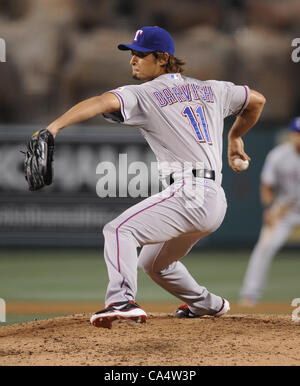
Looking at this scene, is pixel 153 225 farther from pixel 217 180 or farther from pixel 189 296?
pixel 189 296

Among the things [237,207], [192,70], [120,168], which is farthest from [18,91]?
[237,207]

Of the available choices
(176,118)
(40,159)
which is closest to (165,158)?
(176,118)

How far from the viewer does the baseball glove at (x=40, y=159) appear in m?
3.50

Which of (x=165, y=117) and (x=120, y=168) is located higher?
(x=165, y=117)

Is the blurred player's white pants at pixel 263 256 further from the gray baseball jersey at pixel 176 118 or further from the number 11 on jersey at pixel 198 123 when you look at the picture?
the number 11 on jersey at pixel 198 123

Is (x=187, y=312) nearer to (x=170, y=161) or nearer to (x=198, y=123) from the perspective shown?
(x=170, y=161)

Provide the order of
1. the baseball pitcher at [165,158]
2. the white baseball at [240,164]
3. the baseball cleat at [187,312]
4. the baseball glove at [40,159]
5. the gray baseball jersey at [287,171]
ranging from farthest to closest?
the gray baseball jersey at [287,171], the baseball cleat at [187,312], the white baseball at [240,164], the baseball pitcher at [165,158], the baseball glove at [40,159]

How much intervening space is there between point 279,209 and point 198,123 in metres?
3.25

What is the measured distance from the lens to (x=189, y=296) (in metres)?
4.56

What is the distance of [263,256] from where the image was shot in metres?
6.61

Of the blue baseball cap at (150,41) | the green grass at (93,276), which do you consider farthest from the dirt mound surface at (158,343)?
the green grass at (93,276)

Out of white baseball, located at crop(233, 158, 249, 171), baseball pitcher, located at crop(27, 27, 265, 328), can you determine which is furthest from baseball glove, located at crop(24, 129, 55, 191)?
white baseball, located at crop(233, 158, 249, 171)

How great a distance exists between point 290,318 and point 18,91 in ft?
32.4

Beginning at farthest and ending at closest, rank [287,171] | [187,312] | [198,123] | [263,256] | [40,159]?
[287,171]
[263,256]
[187,312]
[198,123]
[40,159]
